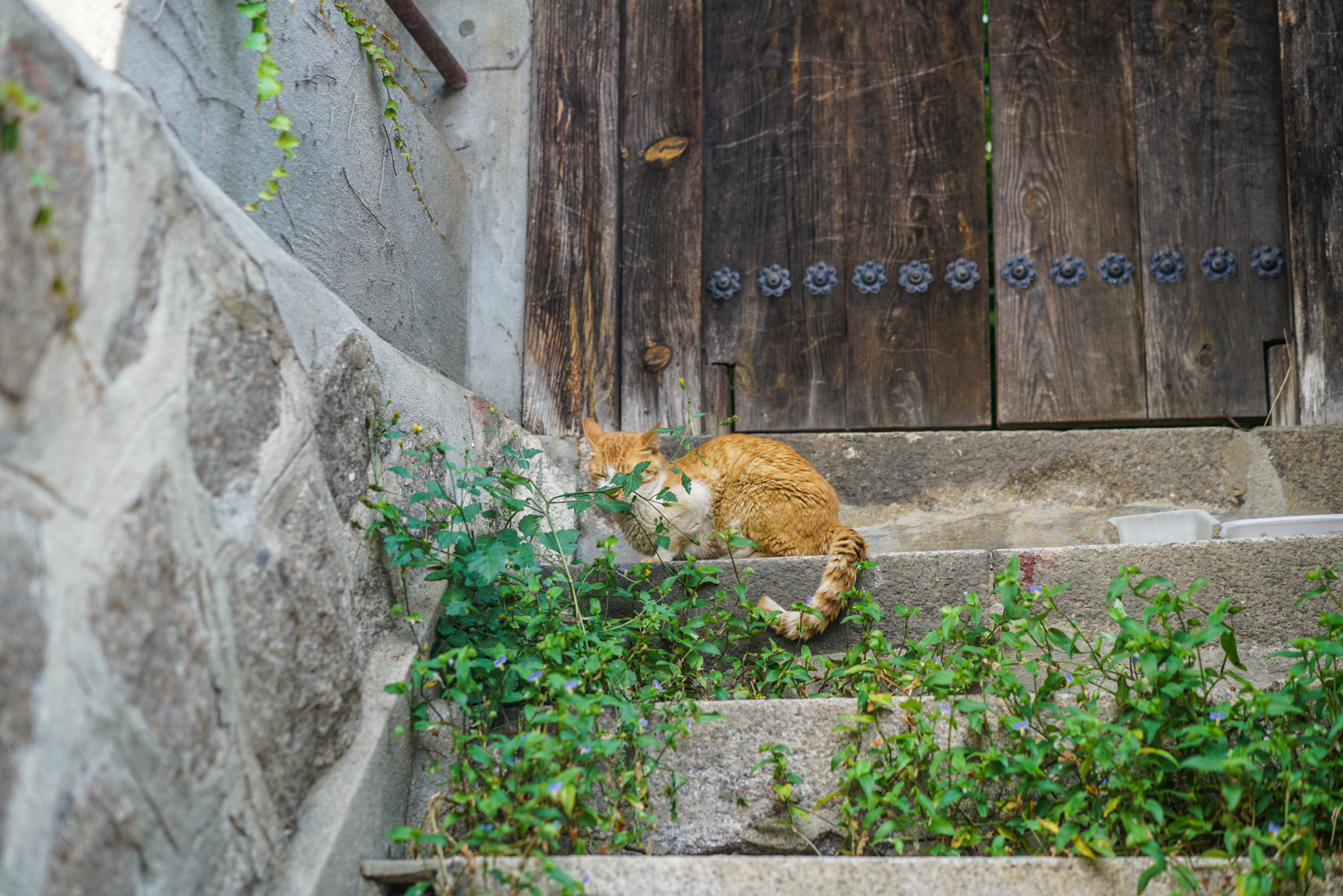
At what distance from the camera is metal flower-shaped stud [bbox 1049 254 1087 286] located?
9.62ft

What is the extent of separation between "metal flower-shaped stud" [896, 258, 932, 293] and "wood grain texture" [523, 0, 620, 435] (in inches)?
40.1

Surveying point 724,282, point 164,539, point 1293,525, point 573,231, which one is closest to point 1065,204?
point 724,282

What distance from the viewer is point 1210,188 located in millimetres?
2873

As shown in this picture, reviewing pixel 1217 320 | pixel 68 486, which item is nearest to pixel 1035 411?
pixel 1217 320

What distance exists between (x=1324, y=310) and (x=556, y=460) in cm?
247

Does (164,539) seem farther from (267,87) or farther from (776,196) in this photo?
(776,196)

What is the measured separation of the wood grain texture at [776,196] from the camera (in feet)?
9.97

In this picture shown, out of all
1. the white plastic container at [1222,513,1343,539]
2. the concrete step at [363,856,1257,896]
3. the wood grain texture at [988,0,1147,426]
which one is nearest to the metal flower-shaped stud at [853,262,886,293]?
the wood grain texture at [988,0,1147,426]

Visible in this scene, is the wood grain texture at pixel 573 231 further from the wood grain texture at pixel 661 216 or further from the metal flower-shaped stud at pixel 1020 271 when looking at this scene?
the metal flower-shaped stud at pixel 1020 271

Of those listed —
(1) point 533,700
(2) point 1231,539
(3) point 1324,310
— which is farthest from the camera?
(3) point 1324,310

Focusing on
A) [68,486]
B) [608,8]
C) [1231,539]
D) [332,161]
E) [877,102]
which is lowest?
[1231,539]

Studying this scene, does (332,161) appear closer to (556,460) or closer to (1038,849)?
(556,460)

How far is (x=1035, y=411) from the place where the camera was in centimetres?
292

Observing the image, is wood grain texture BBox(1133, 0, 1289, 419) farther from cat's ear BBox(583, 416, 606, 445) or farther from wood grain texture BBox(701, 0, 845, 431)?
cat's ear BBox(583, 416, 606, 445)
